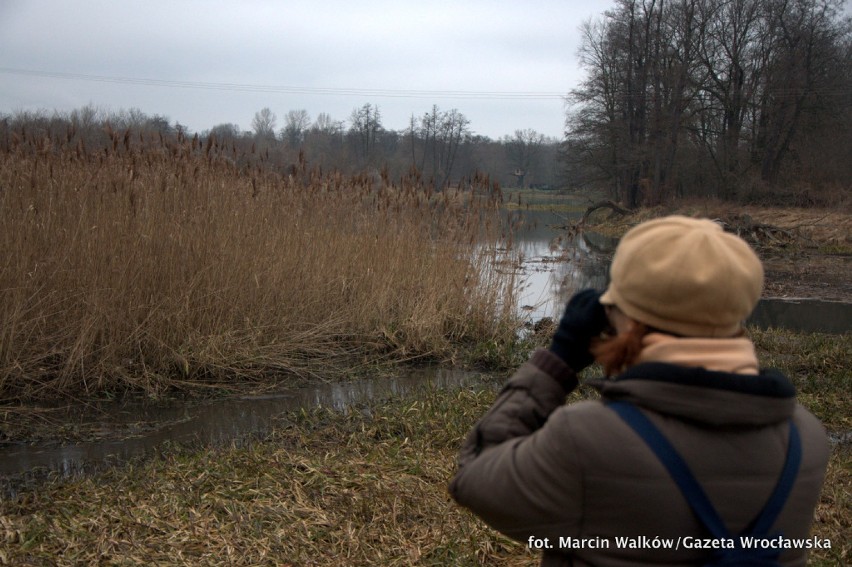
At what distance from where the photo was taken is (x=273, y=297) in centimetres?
750

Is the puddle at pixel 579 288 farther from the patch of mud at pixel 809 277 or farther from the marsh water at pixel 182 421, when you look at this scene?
the marsh water at pixel 182 421

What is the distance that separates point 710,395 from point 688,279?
209 mm

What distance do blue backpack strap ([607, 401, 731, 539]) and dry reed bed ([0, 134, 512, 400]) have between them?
18.0 ft

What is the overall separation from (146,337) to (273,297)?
1.38m

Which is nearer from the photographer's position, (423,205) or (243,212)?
(243,212)

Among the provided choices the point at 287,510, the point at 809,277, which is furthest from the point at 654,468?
the point at 809,277

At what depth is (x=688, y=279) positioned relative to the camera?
4.61 ft

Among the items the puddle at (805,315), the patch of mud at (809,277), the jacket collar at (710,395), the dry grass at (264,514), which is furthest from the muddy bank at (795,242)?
the jacket collar at (710,395)

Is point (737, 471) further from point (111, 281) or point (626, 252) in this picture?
point (111, 281)

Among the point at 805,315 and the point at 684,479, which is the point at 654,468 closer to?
the point at 684,479

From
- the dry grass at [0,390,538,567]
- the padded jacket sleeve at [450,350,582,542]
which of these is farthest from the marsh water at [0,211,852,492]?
the padded jacket sleeve at [450,350,582,542]

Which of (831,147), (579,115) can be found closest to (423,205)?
(831,147)

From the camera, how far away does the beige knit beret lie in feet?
4.63

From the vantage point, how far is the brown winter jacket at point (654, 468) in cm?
138
